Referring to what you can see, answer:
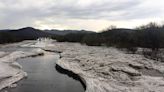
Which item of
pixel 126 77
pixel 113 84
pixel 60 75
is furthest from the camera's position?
pixel 60 75

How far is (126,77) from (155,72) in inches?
138

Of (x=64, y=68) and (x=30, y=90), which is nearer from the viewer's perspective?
(x=30, y=90)

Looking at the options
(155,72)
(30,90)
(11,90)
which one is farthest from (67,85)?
(155,72)

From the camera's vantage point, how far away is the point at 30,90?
14.0m

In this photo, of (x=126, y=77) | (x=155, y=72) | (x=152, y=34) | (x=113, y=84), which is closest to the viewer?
(x=113, y=84)

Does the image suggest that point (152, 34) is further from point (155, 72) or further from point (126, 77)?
point (126, 77)

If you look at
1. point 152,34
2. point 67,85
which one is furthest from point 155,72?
point 152,34

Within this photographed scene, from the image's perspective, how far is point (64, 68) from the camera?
69.7 feet

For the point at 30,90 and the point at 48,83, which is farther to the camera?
the point at 48,83

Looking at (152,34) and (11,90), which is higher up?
(152,34)

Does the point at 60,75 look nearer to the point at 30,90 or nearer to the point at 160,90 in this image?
the point at 30,90

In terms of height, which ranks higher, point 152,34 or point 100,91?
point 152,34

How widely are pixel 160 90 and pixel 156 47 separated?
31.1 m

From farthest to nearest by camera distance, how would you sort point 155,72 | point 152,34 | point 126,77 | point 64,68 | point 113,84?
point 152,34 < point 64,68 < point 155,72 < point 126,77 < point 113,84
